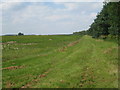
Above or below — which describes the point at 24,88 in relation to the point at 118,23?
below

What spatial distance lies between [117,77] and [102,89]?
389cm

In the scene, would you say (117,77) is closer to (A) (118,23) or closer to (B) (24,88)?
(B) (24,88)

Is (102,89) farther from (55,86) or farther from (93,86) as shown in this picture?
(55,86)

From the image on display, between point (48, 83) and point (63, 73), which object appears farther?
point (63, 73)

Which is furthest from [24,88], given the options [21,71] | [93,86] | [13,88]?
[21,71]

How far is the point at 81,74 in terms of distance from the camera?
2145 centimetres

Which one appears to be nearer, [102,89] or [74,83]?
[102,89]

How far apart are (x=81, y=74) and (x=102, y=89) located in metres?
5.73

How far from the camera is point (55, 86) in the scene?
17.2 m

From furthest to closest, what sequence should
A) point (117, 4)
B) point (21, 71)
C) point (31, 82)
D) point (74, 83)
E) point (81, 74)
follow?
1. point (117, 4)
2. point (21, 71)
3. point (81, 74)
4. point (31, 82)
5. point (74, 83)

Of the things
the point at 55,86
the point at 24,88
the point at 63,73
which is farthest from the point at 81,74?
the point at 24,88

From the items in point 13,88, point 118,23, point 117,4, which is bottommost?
point 13,88

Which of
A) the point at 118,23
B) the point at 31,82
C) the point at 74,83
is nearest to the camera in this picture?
the point at 74,83

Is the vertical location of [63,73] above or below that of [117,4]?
below
